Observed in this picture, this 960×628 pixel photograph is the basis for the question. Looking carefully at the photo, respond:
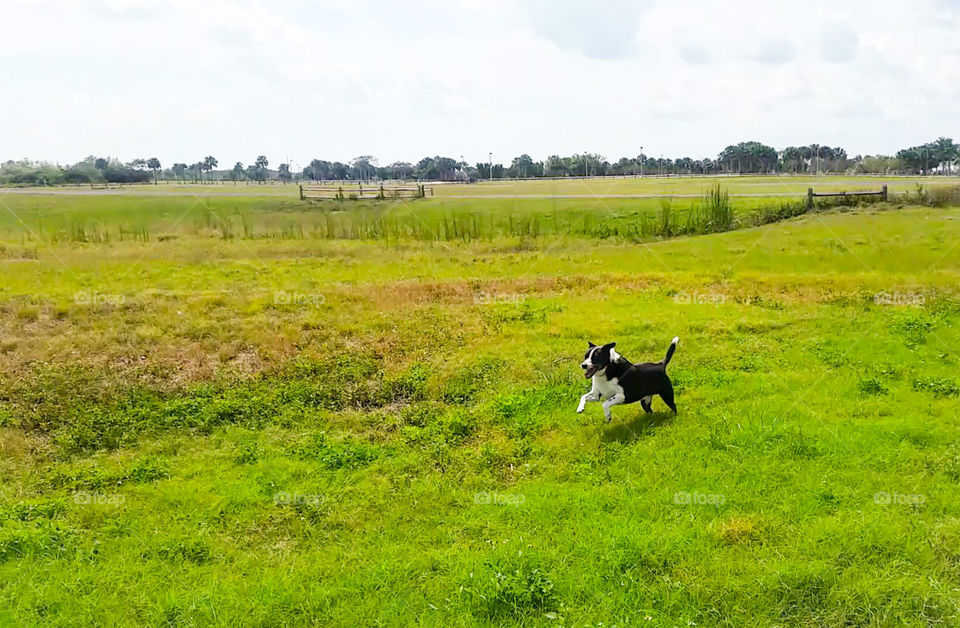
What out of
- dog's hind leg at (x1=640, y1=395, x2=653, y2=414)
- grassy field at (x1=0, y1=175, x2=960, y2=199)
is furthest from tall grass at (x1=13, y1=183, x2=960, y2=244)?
dog's hind leg at (x1=640, y1=395, x2=653, y2=414)

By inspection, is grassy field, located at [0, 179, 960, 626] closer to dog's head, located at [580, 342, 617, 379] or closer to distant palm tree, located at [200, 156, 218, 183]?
dog's head, located at [580, 342, 617, 379]

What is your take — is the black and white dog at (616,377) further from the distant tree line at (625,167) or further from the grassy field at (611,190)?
the distant tree line at (625,167)

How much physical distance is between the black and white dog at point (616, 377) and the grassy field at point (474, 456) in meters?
0.56

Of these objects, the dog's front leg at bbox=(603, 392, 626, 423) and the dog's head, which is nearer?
the dog's head

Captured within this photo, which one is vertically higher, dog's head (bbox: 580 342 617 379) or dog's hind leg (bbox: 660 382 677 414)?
dog's head (bbox: 580 342 617 379)

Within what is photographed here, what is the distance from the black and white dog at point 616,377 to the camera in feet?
A: 31.5

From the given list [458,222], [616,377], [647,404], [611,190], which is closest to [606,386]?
[616,377]

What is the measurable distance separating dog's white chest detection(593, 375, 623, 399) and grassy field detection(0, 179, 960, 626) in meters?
0.60

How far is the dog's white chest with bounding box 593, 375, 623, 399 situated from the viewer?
985cm

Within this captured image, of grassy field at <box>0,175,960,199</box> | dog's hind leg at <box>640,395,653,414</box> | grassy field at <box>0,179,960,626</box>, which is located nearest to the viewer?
grassy field at <box>0,179,960,626</box>

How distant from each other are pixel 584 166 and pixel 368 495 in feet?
438

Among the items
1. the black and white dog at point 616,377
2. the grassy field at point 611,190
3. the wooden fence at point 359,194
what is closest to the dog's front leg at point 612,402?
the black and white dog at point 616,377

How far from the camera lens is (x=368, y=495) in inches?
335

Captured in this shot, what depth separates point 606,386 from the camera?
993 centimetres
